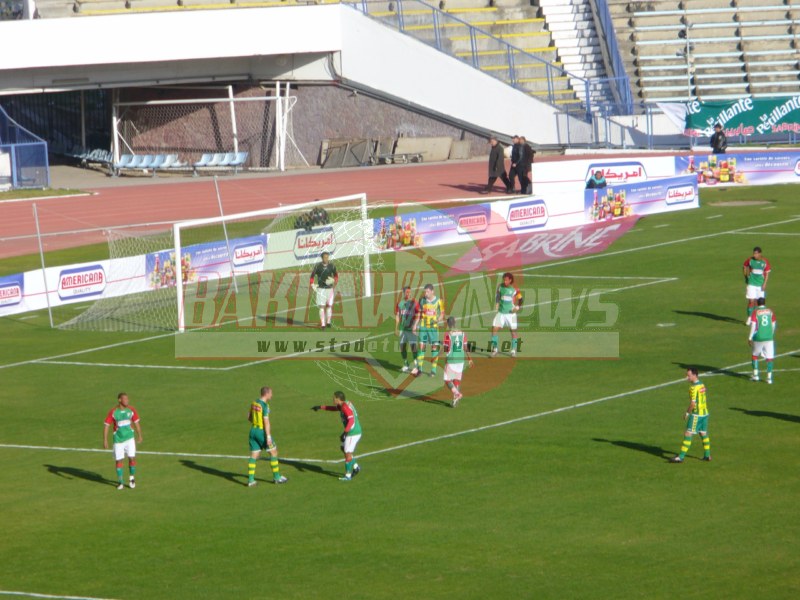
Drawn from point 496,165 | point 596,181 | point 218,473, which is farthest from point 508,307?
point 496,165

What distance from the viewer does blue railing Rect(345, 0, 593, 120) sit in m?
60.0

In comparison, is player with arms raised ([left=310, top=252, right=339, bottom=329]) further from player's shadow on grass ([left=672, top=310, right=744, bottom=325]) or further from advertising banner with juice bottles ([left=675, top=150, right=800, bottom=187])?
advertising banner with juice bottles ([left=675, top=150, right=800, bottom=187])

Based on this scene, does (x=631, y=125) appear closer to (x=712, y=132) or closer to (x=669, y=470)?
(x=712, y=132)

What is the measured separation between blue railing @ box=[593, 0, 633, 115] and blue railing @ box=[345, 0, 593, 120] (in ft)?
4.74

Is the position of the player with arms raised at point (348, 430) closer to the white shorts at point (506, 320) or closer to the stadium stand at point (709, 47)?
the white shorts at point (506, 320)

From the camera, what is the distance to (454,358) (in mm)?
22203

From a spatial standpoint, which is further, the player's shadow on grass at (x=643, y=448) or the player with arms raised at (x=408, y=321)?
the player with arms raised at (x=408, y=321)

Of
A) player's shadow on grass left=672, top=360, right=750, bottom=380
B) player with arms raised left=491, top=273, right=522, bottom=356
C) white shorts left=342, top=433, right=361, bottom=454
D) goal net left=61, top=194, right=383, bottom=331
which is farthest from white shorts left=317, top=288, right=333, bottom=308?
white shorts left=342, top=433, right=361, bottom=454

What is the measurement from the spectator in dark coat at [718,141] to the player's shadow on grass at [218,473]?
38.0m

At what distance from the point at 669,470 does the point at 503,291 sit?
8.89 meters

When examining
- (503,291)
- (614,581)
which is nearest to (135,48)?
(503,291)

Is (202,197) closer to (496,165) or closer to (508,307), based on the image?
(496,165)

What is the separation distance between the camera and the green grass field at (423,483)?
48.9ft

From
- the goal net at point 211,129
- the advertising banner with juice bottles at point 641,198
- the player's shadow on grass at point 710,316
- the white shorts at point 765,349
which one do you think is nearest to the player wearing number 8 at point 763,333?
the white shorts at point 765,349
